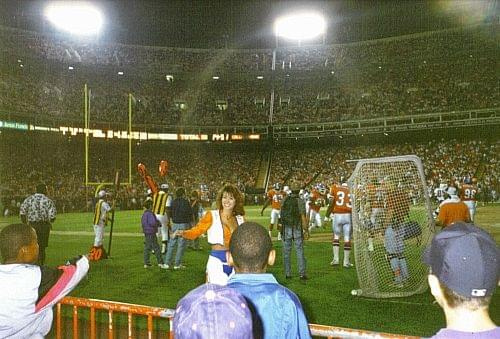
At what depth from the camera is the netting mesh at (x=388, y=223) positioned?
963cm

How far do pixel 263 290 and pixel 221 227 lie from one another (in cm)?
Answer: 381

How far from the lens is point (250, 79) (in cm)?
5153

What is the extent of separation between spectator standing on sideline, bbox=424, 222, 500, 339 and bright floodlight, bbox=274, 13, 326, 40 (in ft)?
149

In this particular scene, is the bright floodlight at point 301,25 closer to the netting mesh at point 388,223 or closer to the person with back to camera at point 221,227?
the netting mesh at point 388,223

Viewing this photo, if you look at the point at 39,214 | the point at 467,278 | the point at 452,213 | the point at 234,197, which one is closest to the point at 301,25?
the point at 39,214

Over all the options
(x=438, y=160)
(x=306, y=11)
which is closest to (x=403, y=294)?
(x=438, y=160)

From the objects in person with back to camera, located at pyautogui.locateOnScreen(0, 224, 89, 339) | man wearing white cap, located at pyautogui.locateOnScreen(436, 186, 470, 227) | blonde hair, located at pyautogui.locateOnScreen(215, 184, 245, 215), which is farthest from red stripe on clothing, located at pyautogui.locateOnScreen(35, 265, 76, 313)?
man wearing white cap, located at pyautogui.locateOnScreen(436, 186, 470, 227)

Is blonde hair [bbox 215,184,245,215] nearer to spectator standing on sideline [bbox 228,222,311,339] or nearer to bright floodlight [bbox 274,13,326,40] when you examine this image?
spectator standing on sideline [bbox 228,222,311,339]

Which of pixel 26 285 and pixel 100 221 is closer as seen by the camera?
pixel 26 285

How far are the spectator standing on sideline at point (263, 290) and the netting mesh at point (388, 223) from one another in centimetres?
680

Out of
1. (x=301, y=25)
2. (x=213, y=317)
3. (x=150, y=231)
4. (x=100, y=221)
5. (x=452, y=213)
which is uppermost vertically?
(x=301, y=25)

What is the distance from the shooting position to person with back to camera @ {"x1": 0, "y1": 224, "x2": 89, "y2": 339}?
3188 mm

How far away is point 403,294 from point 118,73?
43.3 m

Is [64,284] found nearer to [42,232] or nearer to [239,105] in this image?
[42,232]
